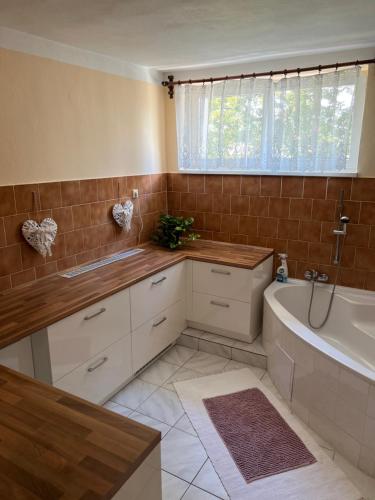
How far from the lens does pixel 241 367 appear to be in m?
2.78

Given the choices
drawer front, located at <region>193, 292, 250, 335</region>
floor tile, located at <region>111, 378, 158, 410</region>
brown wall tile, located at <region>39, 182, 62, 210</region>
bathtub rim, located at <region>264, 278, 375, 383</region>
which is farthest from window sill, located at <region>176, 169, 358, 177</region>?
floor tile, located at <region>111, 378, 158, 410</region>

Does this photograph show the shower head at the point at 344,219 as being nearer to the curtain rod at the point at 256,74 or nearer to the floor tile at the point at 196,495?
the curtain rod at the point at 256,74

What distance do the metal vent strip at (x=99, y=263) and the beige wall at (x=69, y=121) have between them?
0.65 meters

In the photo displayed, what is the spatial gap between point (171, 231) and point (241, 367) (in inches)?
49.6

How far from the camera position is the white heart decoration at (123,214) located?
113 inches

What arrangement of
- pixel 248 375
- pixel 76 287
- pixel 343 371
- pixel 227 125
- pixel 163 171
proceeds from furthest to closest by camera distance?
pixel 163 171 → pixel 227 125 → pixel 248 375 → pixel 76 287 → pixel 343 371

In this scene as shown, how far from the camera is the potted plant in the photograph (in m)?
3.14

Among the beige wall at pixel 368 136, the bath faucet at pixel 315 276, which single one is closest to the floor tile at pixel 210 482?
the bath faucet at pixel 315 276

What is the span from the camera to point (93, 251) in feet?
9.06

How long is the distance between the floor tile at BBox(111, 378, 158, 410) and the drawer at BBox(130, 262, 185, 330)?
17.5 inches

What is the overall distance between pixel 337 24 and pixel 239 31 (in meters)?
0.54

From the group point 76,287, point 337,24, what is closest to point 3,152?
point 76,287

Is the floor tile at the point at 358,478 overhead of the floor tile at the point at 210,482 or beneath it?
overhead

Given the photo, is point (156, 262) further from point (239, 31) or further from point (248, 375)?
point (239, 31)
